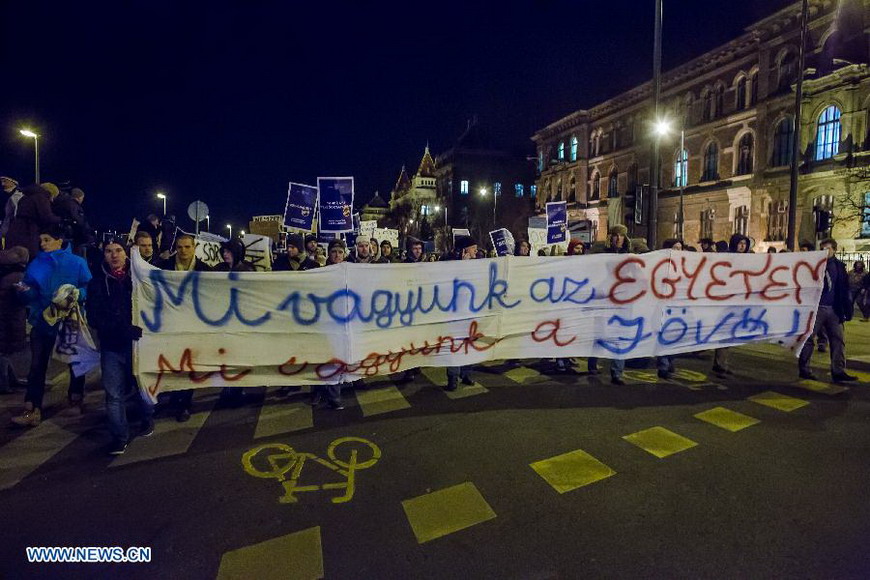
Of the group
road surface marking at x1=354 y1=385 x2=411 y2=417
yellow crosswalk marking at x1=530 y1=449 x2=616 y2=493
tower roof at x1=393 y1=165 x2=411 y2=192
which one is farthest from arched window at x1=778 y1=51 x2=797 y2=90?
tower roof at x1=393 y1=165 x2=411 y2=192

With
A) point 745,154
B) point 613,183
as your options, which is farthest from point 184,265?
point 613,183

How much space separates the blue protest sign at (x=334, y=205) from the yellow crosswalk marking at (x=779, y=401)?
307 inches

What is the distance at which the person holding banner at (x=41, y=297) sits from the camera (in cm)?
492

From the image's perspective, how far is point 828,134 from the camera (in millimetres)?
26734

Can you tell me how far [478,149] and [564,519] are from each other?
6744cm

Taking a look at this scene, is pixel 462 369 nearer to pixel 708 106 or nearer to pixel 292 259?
pixel 292 259

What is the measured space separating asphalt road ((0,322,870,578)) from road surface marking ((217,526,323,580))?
13mm

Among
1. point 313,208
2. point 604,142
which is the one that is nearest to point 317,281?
point 313,208

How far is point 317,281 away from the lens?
5.07m

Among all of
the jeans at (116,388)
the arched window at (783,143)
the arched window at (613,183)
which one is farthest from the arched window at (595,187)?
the jeans at (116,388)

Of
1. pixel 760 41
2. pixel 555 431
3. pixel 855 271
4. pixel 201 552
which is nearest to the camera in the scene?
pixel 201 552

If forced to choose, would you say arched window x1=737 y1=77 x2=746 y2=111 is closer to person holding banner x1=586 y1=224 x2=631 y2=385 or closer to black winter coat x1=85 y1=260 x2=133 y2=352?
person holding banner x1=586 y1=224 x2=631 y2=385

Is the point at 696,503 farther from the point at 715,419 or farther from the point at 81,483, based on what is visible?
the point at 81,483

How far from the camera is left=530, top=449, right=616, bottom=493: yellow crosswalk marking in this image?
12.3ft
